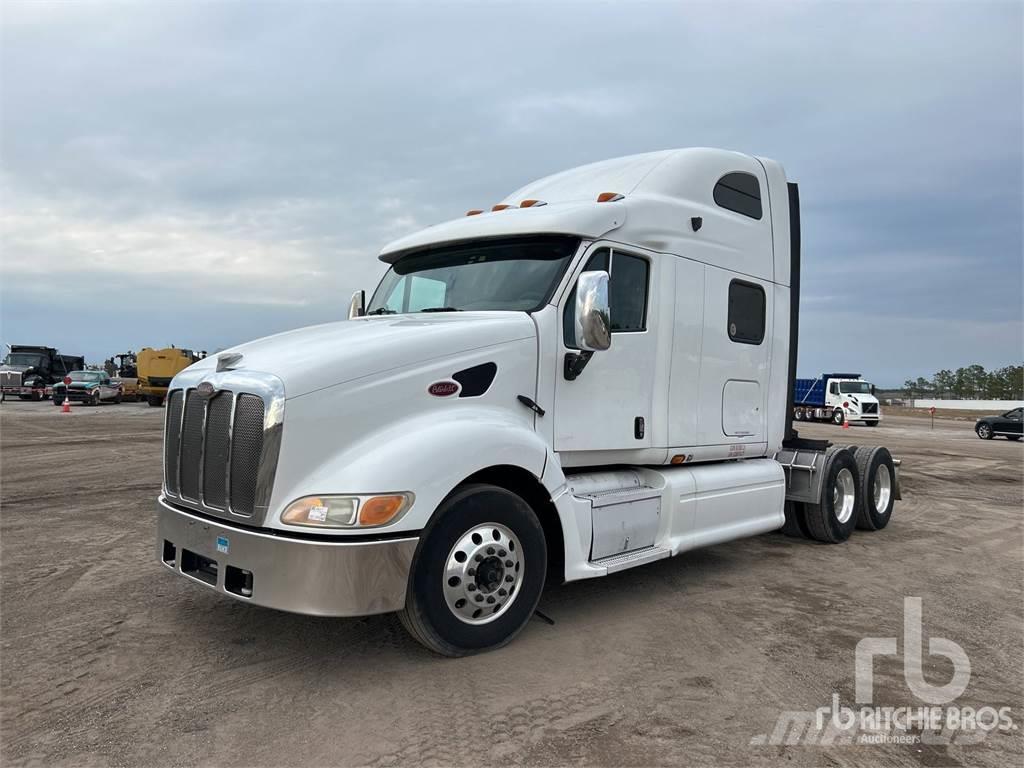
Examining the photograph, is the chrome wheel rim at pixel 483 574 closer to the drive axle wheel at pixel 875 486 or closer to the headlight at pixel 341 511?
the headlight at pixel 341 511

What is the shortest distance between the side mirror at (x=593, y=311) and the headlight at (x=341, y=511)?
62.9 inches

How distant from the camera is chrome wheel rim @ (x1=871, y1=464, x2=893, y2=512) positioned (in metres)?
8.51

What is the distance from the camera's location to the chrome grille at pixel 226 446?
148 inches

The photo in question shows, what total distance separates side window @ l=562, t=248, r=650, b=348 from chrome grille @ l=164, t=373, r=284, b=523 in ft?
7.72

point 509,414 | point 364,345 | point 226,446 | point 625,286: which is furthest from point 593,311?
point 226,446

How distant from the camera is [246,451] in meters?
3.87

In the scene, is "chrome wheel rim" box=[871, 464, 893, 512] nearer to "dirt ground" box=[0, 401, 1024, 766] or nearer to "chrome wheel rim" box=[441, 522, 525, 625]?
"dirt ground" box=[0, 401, 1024, 766]

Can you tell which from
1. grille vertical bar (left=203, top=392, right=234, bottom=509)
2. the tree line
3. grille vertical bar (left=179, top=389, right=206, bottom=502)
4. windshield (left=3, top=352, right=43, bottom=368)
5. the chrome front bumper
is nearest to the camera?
the chrome front bumper

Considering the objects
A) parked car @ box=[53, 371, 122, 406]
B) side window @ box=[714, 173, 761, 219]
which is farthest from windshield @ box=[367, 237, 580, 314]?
parked car @ box=[53, 371, 122, 406]

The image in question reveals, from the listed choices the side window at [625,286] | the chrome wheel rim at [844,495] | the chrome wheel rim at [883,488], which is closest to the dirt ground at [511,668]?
the chrome wheel rim at [844,495]

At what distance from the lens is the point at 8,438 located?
56.9 ft

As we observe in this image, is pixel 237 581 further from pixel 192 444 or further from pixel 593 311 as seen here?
pixel 593 311

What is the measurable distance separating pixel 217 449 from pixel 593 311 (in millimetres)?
2340

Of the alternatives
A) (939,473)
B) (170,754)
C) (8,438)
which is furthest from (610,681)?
(8,438)
